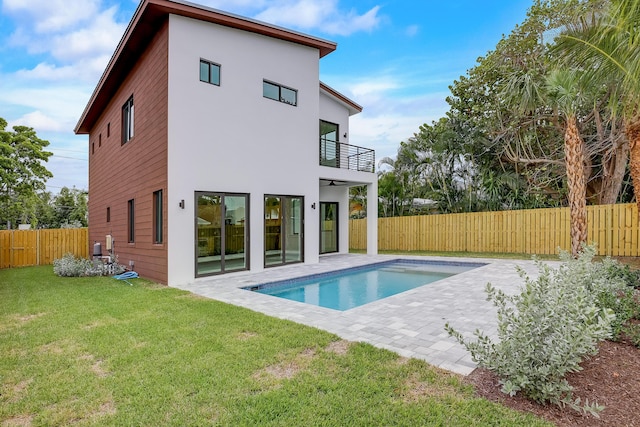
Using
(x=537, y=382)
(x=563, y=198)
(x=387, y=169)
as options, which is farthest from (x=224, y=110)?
(x=563, y=198)

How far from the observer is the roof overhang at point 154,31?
8.27 metres

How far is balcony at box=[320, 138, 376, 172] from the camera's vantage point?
14039 mm

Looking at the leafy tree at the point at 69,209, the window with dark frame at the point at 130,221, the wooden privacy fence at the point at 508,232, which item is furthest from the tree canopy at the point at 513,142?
the leafy tree at the point at 69,209

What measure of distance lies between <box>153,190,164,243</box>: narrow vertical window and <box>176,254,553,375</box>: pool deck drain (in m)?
1.72

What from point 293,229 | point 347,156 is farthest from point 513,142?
point 293,229

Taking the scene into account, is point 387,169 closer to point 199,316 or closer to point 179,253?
point 179,253

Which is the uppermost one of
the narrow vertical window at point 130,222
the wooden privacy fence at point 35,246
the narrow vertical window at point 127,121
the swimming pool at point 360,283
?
the narrow vertical window at point 127,121

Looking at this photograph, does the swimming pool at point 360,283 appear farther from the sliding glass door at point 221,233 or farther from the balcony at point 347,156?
the balcony at point 347,156

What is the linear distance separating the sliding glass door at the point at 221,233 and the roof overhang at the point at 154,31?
442 centimetres

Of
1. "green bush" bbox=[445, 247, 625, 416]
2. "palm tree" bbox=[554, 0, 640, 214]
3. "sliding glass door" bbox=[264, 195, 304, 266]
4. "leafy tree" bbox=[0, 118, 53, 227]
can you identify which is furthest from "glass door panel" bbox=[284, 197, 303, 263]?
"leafy tree" bbox=[0, 118, 53, 227]

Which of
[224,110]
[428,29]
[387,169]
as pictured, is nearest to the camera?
[224,110]

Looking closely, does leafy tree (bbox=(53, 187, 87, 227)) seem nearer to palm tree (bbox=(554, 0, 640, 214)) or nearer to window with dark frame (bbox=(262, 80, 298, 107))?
window with dark frame (bbox=(262, 80, 298, 107))

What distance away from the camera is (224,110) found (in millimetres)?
9367

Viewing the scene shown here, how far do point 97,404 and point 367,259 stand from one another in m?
11.0
